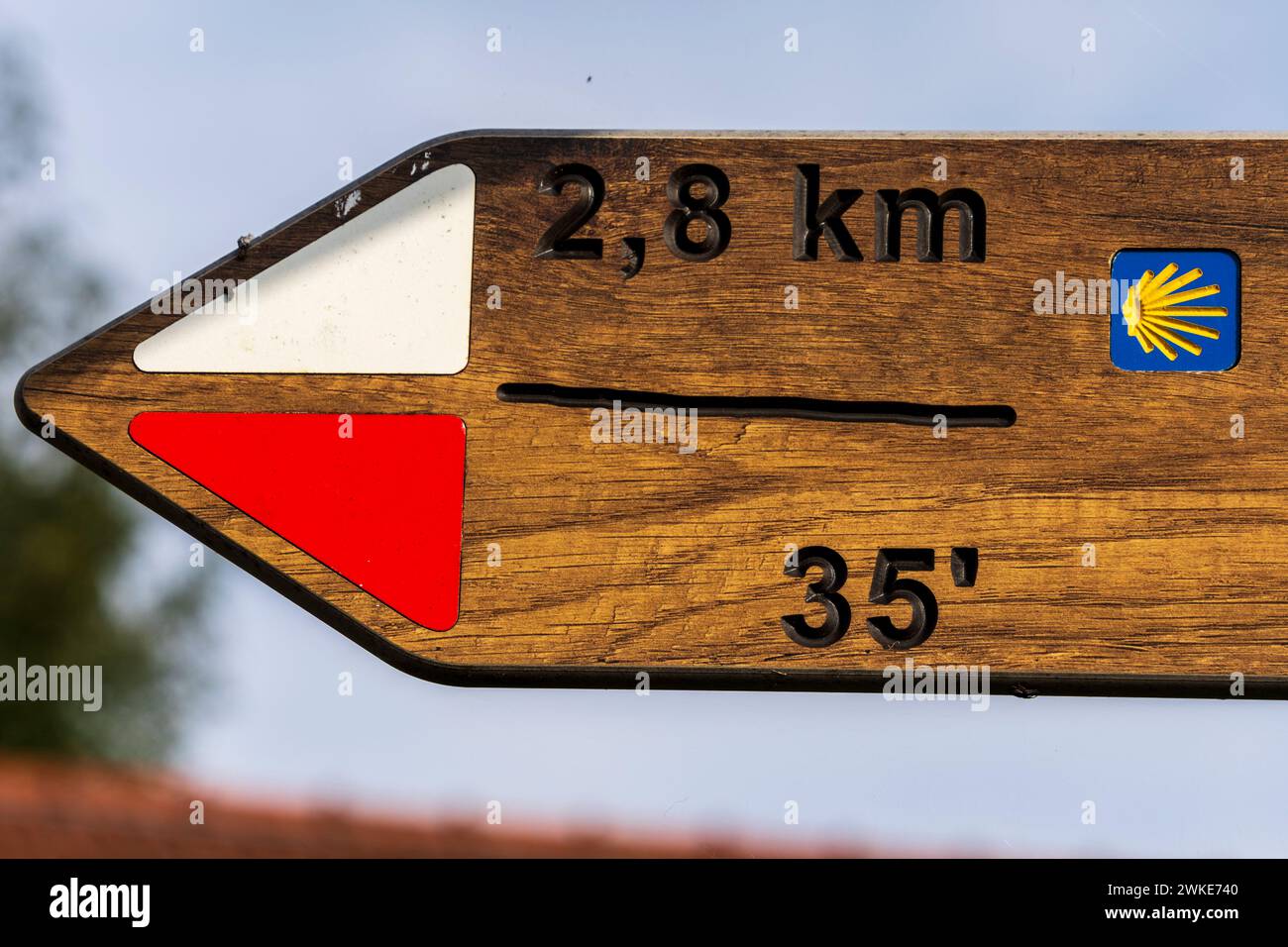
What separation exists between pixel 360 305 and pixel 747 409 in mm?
391

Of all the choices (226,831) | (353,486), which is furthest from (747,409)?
(226,831)

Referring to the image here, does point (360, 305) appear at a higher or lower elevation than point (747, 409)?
higher

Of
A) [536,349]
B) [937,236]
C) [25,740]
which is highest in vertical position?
[937,236]

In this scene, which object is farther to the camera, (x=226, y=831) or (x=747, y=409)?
(x=226, y=831)

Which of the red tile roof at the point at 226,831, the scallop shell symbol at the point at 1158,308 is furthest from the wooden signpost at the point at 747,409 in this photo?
the red tile roof at the point at 226,831

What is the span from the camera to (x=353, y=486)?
135 centimetres

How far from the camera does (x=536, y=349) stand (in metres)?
1.38

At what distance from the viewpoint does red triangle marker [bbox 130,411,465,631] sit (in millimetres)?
1354

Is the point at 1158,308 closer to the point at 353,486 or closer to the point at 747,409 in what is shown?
the point at 747,409

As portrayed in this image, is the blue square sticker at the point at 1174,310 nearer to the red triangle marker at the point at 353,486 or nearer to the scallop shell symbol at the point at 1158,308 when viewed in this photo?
the scallop shell symbol at the point at 1158,308

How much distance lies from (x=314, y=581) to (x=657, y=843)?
3.20 feet

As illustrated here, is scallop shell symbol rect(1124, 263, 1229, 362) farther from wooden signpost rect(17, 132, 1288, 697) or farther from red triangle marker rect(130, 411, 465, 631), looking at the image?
red triangle marker rect(130, 411, 465, 631)
